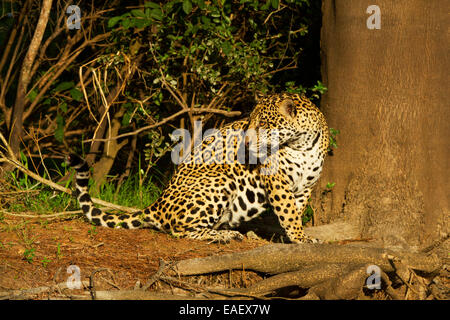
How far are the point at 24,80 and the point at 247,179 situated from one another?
2.99 meters

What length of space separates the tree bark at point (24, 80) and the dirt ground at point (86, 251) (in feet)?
4.82

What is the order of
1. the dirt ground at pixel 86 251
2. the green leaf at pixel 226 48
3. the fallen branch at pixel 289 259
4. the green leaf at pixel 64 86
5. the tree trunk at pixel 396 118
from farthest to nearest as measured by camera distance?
the green leaf at pixel 64 86 → the green leaf at pixel 226 48 → the tree trunk at pixel 396 118 → the fallen branch at pixel 289 259 → the dirt ground at pixel 86 251

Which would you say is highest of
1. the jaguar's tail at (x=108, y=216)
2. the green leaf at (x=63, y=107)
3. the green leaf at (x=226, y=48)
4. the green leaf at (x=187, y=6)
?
the green leaf at (x=187, y=6)

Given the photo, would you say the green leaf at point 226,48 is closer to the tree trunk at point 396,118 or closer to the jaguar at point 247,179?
the jaguar at point 247,179

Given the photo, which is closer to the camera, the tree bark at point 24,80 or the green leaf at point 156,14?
the green leaf at point 156,14

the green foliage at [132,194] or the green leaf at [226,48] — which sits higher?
the green leaf at [226,48]

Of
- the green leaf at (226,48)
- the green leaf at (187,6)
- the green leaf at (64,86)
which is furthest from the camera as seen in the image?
the green leaf at (64,86)

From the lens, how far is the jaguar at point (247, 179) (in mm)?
6184

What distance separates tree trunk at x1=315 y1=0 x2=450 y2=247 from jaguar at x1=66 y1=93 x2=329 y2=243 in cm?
43

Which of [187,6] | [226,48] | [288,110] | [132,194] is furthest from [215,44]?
[132,194]

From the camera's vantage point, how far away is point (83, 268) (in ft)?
16.6

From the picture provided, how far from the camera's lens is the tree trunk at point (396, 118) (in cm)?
582

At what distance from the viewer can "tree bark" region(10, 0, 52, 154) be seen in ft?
22.8

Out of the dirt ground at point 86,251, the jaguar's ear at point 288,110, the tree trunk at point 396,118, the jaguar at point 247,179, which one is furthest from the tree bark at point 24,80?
the tree trunk at point 396,118
